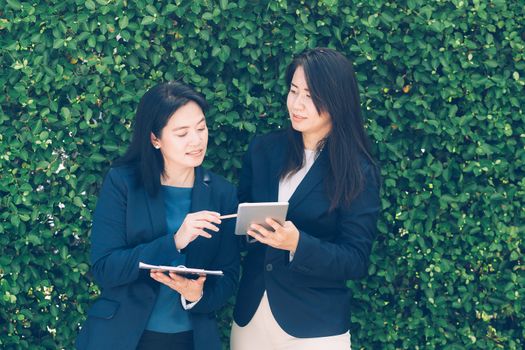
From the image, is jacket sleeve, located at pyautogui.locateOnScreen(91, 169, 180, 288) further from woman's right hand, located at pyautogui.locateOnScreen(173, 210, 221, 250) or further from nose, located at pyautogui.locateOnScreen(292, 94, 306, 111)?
nose, located at pyautogui.locateOnScreen(292, 94, 306, 111)

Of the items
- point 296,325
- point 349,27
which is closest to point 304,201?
point 296,325

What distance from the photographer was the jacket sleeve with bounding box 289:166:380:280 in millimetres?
4473

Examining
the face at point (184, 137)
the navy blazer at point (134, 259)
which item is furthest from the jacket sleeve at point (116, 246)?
the face at point (184, 137)

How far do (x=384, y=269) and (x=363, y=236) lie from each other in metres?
1.02

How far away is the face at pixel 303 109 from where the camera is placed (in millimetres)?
4648

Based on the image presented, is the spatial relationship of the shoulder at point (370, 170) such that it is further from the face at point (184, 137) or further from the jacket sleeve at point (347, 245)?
the face at point (184, 137)

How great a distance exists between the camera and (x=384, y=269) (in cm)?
560

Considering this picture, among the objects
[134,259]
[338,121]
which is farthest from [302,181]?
[134,259]

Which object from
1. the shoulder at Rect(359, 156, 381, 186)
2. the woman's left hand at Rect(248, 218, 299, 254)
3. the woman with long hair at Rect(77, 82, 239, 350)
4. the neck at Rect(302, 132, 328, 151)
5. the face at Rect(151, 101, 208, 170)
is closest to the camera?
the woman's left hand at Rect(248, 218, 299, 254)

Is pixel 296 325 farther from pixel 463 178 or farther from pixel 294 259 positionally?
pixel 463 178

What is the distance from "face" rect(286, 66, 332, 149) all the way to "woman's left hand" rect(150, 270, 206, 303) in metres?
0.95

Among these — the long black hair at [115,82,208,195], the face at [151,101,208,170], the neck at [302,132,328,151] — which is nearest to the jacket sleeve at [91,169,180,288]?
the long black hair at [115,82,208,195]

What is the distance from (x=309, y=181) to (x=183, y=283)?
0.87 m

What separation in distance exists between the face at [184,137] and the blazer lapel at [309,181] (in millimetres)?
540
